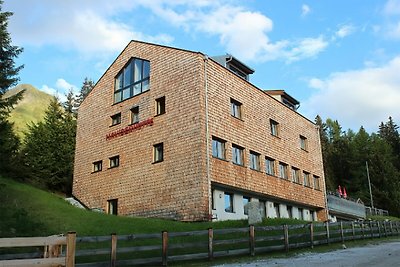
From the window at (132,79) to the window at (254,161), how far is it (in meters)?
7.87

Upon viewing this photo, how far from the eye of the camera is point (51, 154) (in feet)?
114

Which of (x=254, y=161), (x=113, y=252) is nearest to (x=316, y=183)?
(x=254, y=161)

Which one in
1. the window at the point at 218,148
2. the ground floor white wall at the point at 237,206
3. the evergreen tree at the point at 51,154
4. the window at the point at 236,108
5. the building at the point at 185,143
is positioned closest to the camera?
the building at the point at 185,143

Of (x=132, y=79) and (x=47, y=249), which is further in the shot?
(x=132, y=79)

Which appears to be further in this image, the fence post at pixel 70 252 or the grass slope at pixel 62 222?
the grass slope at pixel 62 222

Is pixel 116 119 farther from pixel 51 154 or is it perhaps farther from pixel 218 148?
pixel 51 154

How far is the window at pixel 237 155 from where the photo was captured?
24.5 m

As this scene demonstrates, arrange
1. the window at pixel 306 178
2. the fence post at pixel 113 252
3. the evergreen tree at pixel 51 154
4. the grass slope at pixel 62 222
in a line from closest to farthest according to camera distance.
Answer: the fence post at pixel 113 252, the grass slope at pixel 62 222, the window at pixel 306 178, the evergreen tree at pixel 51 154

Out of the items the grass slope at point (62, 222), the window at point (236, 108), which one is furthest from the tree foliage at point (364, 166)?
the grass slope at point (62, 222)

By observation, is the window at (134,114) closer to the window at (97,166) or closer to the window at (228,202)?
the window at (97,166)

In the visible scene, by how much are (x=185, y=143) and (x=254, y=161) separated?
5864mm

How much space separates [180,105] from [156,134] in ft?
7.57

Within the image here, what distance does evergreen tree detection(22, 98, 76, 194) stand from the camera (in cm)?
3428

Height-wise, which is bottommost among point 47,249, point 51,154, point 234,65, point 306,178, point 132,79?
point 47,249
